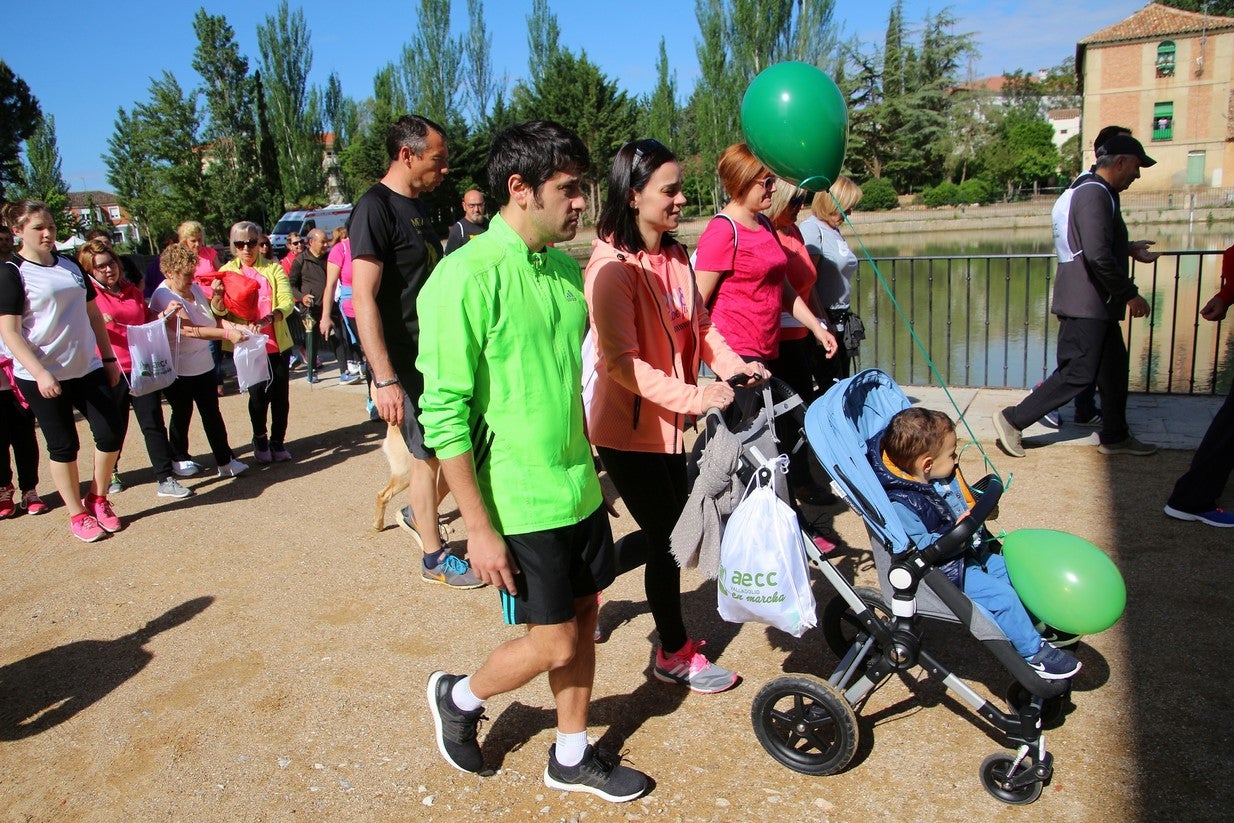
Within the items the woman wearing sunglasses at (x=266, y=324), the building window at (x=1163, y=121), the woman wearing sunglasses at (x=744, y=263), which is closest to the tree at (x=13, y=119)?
the woman wearing sunglasses at (x=266, y=324)

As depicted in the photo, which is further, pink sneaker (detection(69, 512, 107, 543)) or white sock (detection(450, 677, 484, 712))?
pink sneaker (detection(69, 512, 107, 543))

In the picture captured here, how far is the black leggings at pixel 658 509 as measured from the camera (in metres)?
3.09

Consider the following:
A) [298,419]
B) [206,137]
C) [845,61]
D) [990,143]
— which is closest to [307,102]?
[206,137]

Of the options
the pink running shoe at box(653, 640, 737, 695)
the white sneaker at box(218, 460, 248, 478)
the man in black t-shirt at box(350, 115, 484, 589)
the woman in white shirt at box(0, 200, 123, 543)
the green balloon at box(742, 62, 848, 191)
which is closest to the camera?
the pink running shoe at box(653, 640, 737, 695)

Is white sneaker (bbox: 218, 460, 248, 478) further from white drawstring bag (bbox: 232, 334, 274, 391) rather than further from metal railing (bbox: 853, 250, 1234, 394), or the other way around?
metal railing (bbox: 853, 250, 1234, 394)

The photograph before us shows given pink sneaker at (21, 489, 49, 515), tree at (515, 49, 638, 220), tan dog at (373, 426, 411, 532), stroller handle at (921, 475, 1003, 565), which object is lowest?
pink sneaker at (21, 489, 49, 515)

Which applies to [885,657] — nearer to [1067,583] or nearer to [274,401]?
[1067,583]

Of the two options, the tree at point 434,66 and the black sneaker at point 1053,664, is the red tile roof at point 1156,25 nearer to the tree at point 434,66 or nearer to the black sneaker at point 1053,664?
the tree at point 434,66

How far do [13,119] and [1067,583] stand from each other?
48.4 metres

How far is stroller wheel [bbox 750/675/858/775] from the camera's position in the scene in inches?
104

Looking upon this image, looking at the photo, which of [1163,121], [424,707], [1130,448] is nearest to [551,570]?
[424,707]

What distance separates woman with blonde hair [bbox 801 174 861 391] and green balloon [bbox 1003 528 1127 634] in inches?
114

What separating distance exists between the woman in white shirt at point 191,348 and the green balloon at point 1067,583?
5592 millimetres

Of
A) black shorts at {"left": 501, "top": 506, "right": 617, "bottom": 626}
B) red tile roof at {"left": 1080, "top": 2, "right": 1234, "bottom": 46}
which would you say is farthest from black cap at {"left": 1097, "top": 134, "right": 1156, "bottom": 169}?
red tile roof at {"left": 1080, "top": 2, "right": 1234, "bottom": 46}
